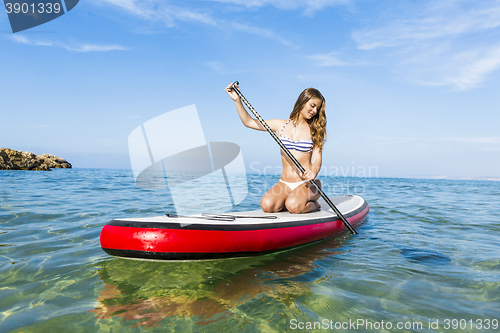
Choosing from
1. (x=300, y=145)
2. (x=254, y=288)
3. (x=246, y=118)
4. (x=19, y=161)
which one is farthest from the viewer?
(x=19, y=161)

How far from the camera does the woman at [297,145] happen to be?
395 centimetres

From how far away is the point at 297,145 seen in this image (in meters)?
3.96

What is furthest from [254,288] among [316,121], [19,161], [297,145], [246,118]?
[19,161]

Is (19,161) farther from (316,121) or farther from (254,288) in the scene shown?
(254,288)

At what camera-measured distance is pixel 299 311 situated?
2.02 meters

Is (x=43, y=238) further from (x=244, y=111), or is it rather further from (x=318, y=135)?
(x=318, y=135)

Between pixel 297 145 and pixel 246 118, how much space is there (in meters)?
0.89

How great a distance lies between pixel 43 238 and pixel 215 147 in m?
2.66

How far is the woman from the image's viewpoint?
395 cm

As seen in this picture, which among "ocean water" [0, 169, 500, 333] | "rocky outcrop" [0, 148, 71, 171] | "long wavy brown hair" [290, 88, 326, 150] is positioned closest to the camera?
"ocean water" [0, 169, 500, 333]

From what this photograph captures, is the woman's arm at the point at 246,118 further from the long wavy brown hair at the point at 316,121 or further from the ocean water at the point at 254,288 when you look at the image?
the ocean water at the point at 254,288

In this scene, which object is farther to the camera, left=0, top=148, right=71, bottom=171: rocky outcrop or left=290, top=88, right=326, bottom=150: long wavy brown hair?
left=0, top=148, right=71, bottom=171: rocky outcrop

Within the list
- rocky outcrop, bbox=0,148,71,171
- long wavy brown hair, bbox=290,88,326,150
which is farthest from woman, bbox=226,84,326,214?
rocky outcrop, bbox=0,148,71,171

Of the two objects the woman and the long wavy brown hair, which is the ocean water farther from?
the long wavy brown hair
